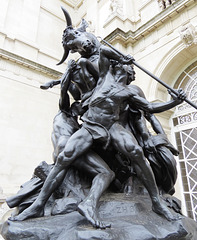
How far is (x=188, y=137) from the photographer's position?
662cm

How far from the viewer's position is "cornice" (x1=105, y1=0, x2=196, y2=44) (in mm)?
6648

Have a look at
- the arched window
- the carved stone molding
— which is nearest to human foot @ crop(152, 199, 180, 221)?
the arched window

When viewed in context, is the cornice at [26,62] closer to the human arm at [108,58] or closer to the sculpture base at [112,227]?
the human arm at [108,58]

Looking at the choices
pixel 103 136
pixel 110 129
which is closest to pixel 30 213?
pixel 103 136

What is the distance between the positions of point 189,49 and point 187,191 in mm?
4676

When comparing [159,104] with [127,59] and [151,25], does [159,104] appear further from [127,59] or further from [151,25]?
[151,25]

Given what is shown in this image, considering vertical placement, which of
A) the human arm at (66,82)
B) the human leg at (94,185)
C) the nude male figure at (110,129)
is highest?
the human arm at (66,82)

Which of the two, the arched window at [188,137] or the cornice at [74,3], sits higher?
the cornice at [74,3]

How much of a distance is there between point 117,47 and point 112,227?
770cm

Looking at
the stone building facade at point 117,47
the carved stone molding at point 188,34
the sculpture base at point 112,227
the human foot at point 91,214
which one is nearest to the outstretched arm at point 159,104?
the sculpture base at point 112,227

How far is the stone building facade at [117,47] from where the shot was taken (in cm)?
658

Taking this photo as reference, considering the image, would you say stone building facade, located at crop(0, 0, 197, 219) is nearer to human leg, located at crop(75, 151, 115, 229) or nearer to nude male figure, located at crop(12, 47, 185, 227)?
nude male figure, located at crop(12, 47, 185, 227)

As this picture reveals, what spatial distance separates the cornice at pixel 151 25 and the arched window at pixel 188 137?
1.96 m

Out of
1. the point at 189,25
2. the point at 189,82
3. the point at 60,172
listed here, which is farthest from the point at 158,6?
the point at 60,172
